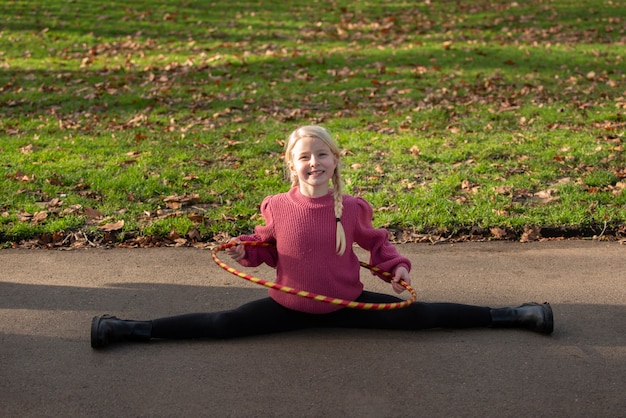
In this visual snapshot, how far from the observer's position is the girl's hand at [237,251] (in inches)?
175

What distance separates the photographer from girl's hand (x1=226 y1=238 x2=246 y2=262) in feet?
14.6

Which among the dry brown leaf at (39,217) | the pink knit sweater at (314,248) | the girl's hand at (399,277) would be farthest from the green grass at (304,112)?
the girl's hand at (399,277)

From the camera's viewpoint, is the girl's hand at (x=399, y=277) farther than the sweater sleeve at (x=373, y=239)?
No

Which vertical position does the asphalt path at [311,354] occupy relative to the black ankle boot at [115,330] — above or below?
below

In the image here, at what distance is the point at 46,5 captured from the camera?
18.9m

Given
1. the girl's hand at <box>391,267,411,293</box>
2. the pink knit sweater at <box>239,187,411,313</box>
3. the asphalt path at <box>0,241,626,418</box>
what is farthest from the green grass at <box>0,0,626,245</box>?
the girl's hand at <box>391,267,411,293</box>

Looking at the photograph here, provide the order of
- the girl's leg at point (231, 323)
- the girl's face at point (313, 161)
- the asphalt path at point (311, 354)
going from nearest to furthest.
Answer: the asphalt path at point (311, 354)
the girl's face at point (313, 161)
the girl's leg at point (231, 323)

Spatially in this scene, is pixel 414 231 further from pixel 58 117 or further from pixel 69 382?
pixel 58 117

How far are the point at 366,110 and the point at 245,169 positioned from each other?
299cm

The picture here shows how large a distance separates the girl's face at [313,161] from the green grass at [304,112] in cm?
214

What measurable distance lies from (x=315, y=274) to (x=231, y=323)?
0.54 meters

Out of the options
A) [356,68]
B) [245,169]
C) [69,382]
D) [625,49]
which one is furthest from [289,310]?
[625,49]

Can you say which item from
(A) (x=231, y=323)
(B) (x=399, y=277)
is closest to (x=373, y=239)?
(B) (x=399, y=277)

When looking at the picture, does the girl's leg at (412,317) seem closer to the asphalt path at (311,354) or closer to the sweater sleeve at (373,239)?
the asphalt path at (311,354)
